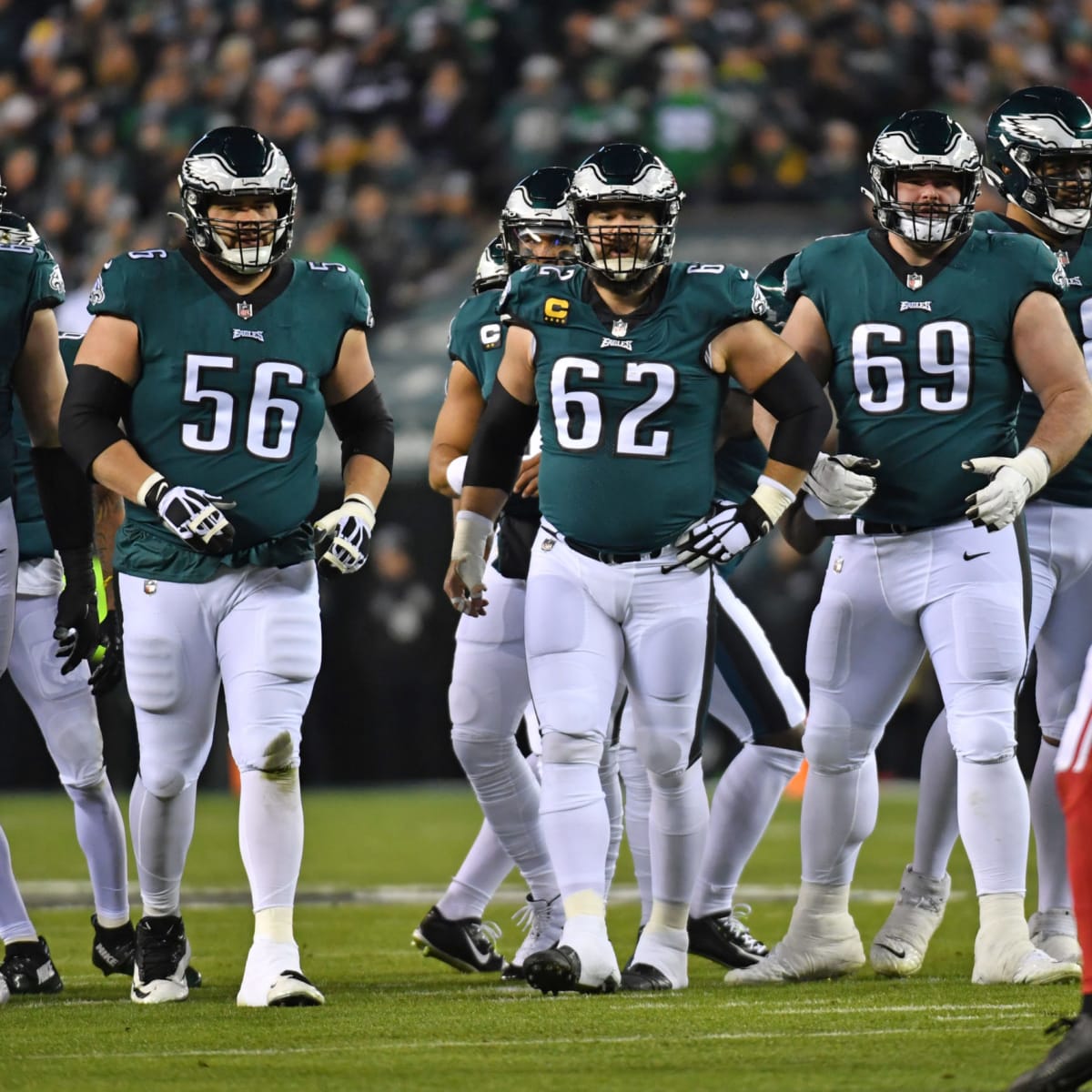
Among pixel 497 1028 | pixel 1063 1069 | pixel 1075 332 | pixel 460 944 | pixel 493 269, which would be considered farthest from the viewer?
pixel 493 269

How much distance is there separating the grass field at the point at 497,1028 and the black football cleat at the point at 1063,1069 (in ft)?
0.68

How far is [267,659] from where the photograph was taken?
4.62 m

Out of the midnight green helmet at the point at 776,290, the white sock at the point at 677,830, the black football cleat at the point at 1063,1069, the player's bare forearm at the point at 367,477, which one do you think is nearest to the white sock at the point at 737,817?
the white sock at the point at 677,830

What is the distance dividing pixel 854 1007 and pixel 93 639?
74.8 inches

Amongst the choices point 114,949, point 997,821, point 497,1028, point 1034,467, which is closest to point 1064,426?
point 1034,467

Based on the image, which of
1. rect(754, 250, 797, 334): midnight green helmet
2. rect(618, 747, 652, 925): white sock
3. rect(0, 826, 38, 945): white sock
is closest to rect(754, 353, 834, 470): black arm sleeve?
rect(754, 250, 797, 334): midnight green helmet

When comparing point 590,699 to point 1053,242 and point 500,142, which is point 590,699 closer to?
point 1053,242

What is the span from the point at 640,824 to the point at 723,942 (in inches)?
14.3

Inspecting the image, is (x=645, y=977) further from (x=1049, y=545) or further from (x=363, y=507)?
(x=1049, y=545)

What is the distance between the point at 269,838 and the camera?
4.58m

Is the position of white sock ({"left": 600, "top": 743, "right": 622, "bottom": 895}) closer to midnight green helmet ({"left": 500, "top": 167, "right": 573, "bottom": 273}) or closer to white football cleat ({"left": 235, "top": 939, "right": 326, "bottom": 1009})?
white football cleat ({"left": 235, "top": 939, "right": 326, "bottom": 1009})

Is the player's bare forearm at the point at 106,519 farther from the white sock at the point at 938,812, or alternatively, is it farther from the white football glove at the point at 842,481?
the white sock at the point at 938,812

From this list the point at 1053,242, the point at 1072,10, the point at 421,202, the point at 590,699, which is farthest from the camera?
the point at 1072,10

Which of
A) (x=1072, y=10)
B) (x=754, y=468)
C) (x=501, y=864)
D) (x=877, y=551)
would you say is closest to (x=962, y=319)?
(x=877, y=551)
